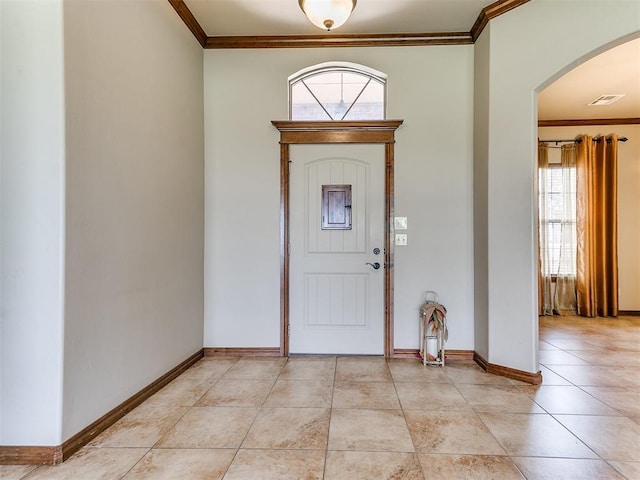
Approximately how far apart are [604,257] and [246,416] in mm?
5640

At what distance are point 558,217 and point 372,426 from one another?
16.2 feet

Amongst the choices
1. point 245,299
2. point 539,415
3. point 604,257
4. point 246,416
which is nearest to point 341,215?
point 245,299

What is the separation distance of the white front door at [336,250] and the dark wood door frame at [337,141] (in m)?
0.05

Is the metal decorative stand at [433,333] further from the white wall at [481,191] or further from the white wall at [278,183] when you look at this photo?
the white wall at [481,191]

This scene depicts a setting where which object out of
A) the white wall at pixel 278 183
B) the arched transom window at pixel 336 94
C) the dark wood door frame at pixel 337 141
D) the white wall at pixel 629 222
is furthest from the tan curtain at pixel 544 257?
the arched transom window at pixel 336 94

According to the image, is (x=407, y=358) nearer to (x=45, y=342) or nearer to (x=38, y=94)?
(x=45, y=342)

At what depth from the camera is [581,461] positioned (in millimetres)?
1806

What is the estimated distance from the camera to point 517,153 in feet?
9.55

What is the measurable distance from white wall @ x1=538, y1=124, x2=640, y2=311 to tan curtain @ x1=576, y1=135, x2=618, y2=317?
26cm

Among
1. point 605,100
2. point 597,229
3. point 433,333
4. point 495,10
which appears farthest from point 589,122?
point 433,333

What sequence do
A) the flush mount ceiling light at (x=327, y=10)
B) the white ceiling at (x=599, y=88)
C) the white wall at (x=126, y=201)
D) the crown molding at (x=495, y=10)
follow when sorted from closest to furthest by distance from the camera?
the white wall at (x=126, y=201), the flush mount ceiling light at (x=327, y=10), the crown molding at (x=495, y=10), the white ceiling at (x=599, y=88)

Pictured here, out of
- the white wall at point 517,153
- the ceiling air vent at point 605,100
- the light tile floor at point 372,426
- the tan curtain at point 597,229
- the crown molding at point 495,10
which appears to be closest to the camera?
the light tile floor at point 372,426

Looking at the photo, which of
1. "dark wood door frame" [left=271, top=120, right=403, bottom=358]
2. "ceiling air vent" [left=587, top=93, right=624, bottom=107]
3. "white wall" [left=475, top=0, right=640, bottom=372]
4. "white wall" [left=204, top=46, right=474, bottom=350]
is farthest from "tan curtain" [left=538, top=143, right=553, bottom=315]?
"dark wood door frame" [left=271, top=120, right=403, bottom=358]

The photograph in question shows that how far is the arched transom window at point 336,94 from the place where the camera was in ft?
11.7
